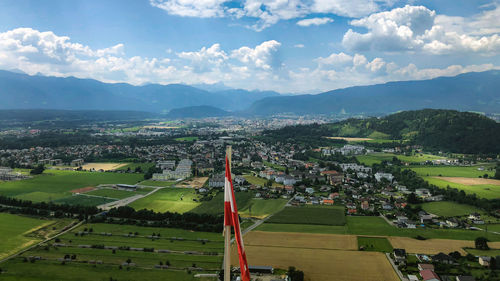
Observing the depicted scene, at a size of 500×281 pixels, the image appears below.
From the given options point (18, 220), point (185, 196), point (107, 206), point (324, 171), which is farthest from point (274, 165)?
point (18, 220)

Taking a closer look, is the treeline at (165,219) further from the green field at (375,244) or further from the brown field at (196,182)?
the brown field at (196,182)

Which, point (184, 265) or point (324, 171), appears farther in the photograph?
point (324, 171)

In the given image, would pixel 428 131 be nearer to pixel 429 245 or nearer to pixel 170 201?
pixel 429 245

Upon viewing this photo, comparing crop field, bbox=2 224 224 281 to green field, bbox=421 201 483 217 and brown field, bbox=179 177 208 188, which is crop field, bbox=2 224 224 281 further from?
green field, bbox=421 201 483 217

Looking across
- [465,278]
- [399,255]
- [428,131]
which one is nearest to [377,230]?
[399,255]

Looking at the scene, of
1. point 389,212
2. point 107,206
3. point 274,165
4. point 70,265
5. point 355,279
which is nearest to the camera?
point 355,279

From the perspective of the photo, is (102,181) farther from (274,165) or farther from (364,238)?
(364,238)
